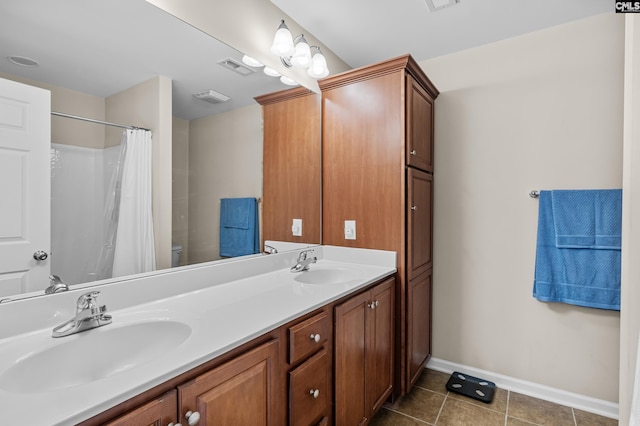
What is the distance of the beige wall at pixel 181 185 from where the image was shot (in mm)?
1407

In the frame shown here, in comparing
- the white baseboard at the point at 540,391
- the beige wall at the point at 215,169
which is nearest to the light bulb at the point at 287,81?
the beige wall at the point at 215,169

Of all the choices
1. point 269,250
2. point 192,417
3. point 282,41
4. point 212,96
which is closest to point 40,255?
point 192,417

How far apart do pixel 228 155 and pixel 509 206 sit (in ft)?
6.12

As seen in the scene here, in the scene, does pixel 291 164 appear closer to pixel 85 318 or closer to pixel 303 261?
pixel 303 261

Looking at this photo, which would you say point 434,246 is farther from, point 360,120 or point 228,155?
point 228,155

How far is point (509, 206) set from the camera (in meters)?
2.15

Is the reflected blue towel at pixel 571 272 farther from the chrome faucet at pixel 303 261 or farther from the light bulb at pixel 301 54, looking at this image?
the light bulb at pixel 301 54

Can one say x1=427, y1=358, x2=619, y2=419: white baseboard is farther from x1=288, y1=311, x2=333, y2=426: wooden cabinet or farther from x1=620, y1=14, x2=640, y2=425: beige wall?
x1=288, y1=311, x2=333, y2=426: wooden cabinet

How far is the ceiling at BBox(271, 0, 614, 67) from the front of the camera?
1.84 m

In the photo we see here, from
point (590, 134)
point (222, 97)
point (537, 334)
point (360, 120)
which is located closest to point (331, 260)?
point (360, 120)

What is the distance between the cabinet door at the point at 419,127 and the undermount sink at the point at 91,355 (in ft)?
5.18

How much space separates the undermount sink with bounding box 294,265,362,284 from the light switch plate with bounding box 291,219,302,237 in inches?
10.3

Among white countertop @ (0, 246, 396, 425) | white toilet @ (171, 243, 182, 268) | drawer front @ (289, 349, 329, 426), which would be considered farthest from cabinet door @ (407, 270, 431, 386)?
white toilet @ (171, 243, 182, 268)

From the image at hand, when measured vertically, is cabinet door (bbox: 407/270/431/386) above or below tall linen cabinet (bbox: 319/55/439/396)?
below
